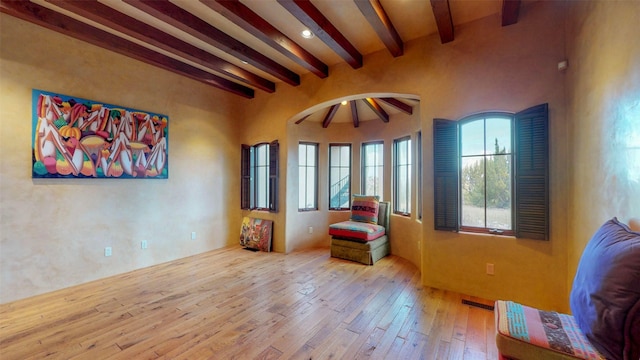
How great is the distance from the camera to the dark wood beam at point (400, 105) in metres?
Result: 4.25

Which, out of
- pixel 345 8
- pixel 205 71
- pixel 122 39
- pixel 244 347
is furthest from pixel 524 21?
pixel 122 39

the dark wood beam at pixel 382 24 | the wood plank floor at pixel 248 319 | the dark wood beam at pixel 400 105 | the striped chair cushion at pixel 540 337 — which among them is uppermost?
the dark wood beam at pixel 382 24

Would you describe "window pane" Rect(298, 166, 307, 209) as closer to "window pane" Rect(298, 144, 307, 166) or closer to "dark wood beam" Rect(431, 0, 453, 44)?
"window pane" Rect(298, 144, 307, 166)

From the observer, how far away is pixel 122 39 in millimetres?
3260

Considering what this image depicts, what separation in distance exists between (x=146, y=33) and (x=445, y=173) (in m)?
4.02

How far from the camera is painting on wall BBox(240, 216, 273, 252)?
479 cm

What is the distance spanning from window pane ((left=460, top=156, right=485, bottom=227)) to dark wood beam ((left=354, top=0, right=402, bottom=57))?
1.68 metres

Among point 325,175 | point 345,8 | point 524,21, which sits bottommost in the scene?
point 325,175

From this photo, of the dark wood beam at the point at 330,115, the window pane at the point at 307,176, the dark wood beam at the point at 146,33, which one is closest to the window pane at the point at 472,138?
the dark wood beam at the point at 330,115

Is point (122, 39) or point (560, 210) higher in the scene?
point (122, 39)

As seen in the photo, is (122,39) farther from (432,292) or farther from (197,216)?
(432,292)

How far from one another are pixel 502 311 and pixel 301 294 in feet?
6.72

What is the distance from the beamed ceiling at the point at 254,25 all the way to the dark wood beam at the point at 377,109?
732mm

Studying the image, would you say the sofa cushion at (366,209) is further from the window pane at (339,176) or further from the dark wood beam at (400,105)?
the dark wood beam at (400,105)
